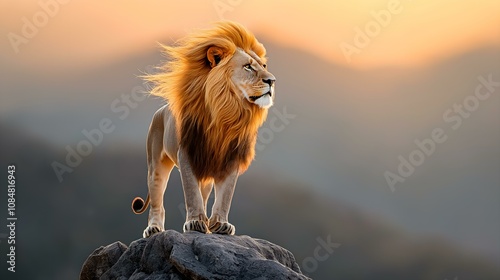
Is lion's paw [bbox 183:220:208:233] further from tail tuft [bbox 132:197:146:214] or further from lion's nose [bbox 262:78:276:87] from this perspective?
tail tuft [bbox 132:197:146:214]

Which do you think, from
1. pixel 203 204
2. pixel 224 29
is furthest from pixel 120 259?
pixel 224 29

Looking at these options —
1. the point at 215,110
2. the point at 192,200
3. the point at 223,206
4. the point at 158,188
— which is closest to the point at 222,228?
the point at 223,206

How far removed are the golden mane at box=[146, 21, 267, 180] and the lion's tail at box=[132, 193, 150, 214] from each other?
3.89 feet

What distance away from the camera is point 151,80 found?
21.9 feet

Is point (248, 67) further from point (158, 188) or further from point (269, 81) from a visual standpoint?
point (158, 188)

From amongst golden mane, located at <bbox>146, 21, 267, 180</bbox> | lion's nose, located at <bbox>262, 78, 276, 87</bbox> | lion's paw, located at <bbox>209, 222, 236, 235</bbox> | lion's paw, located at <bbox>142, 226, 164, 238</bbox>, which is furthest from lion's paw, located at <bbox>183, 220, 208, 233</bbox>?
lion's nose, located at <bbox>262, 78, 276, 87</bbox>

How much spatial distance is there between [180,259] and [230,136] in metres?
1.38

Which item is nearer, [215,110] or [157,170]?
[215,110]

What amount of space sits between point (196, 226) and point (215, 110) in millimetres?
971

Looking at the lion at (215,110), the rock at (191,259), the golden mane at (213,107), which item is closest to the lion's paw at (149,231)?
the lion at (215,110)

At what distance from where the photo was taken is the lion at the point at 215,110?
20.1 feet

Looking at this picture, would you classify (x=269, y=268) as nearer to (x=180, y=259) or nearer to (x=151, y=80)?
(x=180, y=259)

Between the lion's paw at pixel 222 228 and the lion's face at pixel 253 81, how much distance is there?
40.3 inches

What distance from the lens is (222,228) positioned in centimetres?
602
